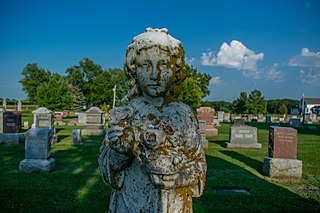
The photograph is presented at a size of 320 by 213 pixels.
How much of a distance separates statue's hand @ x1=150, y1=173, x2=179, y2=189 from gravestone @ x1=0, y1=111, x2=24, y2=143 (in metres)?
17.3

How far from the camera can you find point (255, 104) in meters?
57.5

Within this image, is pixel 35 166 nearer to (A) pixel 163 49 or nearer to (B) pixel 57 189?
(B) pixel 57 189

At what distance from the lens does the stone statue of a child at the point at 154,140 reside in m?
1.81

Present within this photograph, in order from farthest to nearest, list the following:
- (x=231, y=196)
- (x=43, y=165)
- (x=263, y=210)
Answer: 1. (x=43, y=165)
2. (x=231, y=196)
3. (x=263, y=210)

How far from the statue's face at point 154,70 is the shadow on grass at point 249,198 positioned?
526cm

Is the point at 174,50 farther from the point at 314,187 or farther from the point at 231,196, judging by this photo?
the point at 314,187

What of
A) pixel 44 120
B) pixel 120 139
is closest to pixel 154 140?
pixel 120 139

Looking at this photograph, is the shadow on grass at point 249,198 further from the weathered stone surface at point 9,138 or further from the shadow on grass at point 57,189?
the weathered stone surface at point 9,138

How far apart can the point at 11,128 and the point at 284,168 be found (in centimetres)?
1566

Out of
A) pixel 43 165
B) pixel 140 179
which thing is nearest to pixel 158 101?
pixel 140 179

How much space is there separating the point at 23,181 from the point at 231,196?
6552 millimetres

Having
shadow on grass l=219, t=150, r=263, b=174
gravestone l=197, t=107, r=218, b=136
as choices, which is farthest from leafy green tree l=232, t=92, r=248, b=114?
shadow on grass l=219, t=150, r=263, b=174

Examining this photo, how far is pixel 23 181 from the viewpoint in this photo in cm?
873

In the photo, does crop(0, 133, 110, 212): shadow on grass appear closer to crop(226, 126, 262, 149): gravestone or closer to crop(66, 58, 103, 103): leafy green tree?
crop(226, 126, 262, 149): gravestone
